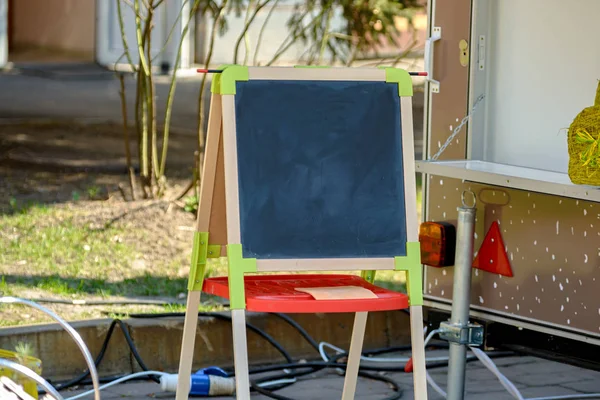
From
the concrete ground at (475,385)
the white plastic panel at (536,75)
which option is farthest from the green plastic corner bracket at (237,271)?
the concrete ground at (475,385)

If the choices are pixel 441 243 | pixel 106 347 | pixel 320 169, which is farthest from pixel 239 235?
pixel 106 347

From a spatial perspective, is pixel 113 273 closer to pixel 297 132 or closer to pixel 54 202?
pixel 54 202

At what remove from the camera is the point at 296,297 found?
3.55m

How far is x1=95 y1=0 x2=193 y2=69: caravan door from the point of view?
17625 mm

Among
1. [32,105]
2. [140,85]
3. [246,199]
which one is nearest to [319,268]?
[246,199]

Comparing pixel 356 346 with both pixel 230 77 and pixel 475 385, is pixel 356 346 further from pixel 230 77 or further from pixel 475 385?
pixel 475 385

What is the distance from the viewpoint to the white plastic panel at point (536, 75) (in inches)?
162

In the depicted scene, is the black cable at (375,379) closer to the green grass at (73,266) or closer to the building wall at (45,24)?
the green grass at (73,266)

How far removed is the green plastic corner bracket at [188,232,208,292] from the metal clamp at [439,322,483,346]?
0.98 m

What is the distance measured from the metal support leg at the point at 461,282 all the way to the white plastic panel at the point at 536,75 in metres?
0.36

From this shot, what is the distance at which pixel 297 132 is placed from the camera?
3.71 m

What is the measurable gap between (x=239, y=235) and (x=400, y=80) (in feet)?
2.59

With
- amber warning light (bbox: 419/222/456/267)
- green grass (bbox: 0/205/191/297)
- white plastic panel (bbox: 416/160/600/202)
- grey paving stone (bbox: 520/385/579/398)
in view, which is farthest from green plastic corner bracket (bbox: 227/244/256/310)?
green grass (bbox: 0/205/191/297)

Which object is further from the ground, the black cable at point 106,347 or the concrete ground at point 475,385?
the black cable at point 106,347
